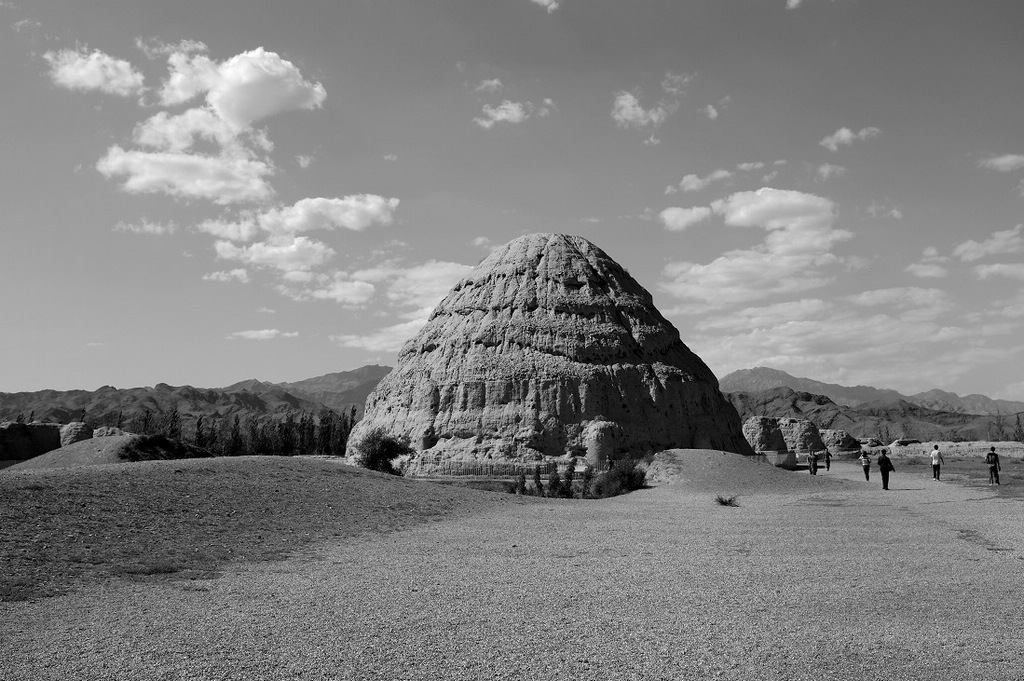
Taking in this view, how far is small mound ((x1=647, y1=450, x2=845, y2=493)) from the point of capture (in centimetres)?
2598

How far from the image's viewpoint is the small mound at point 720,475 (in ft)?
85.3

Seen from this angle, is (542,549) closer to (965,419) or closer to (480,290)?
(480,290)

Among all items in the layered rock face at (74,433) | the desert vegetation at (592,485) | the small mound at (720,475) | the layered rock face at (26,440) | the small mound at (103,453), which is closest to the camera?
the small mound at (720,475)

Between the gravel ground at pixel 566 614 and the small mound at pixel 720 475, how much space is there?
12.8 metres

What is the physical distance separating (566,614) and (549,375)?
27.0 metres

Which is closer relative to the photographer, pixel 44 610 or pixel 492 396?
pixel 44 610

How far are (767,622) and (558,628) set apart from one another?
199cm

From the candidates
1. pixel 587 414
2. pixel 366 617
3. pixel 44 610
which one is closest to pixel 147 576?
pixel 44 610

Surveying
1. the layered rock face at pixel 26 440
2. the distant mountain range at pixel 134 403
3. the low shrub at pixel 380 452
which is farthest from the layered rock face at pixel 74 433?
the distant mountain range at pixel 134 403

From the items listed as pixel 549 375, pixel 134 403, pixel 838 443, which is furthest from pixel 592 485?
pixel 134 403

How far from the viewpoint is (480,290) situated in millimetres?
39969

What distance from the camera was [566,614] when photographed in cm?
726

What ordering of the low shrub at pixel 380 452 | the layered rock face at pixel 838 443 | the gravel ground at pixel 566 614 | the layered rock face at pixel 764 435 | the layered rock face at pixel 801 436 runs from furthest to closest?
the layered rock face at pixel 838 443
the layered rock face at pixel 801 436
the layered rock face at pixel 764 435
the low shrub at pixel 380 452
the gravel ground at pixel 566 614

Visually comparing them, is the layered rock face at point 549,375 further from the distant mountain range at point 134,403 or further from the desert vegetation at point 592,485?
the distant mountain range at point 134,403
